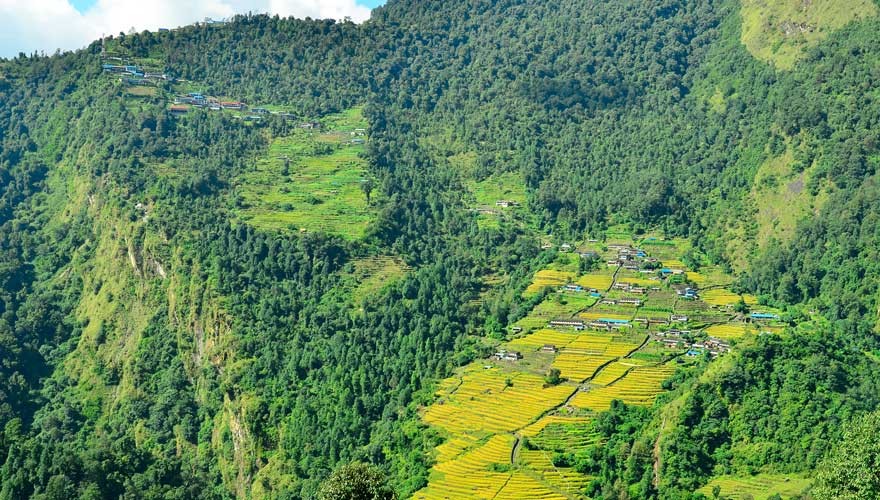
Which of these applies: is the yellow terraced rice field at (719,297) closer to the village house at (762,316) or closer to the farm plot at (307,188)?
the village house at (762,316)

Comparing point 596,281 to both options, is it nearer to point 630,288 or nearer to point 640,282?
point 630,288

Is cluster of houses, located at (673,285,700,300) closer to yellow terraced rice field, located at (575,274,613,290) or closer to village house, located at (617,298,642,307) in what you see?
village house, located at (617,298,642,307)

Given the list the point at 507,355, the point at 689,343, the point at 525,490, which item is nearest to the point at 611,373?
the point at 689,343

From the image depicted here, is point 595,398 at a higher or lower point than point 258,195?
lower

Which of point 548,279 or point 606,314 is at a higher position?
point 548,279

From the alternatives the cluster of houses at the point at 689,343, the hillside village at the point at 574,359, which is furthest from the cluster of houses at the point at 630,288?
the cluster of houses at the point at 689,343

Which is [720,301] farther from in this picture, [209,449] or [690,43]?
[690,43]

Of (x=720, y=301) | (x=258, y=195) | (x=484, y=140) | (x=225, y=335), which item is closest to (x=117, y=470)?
(x=225, y=335)

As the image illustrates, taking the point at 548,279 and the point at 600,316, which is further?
the point at 548,279
